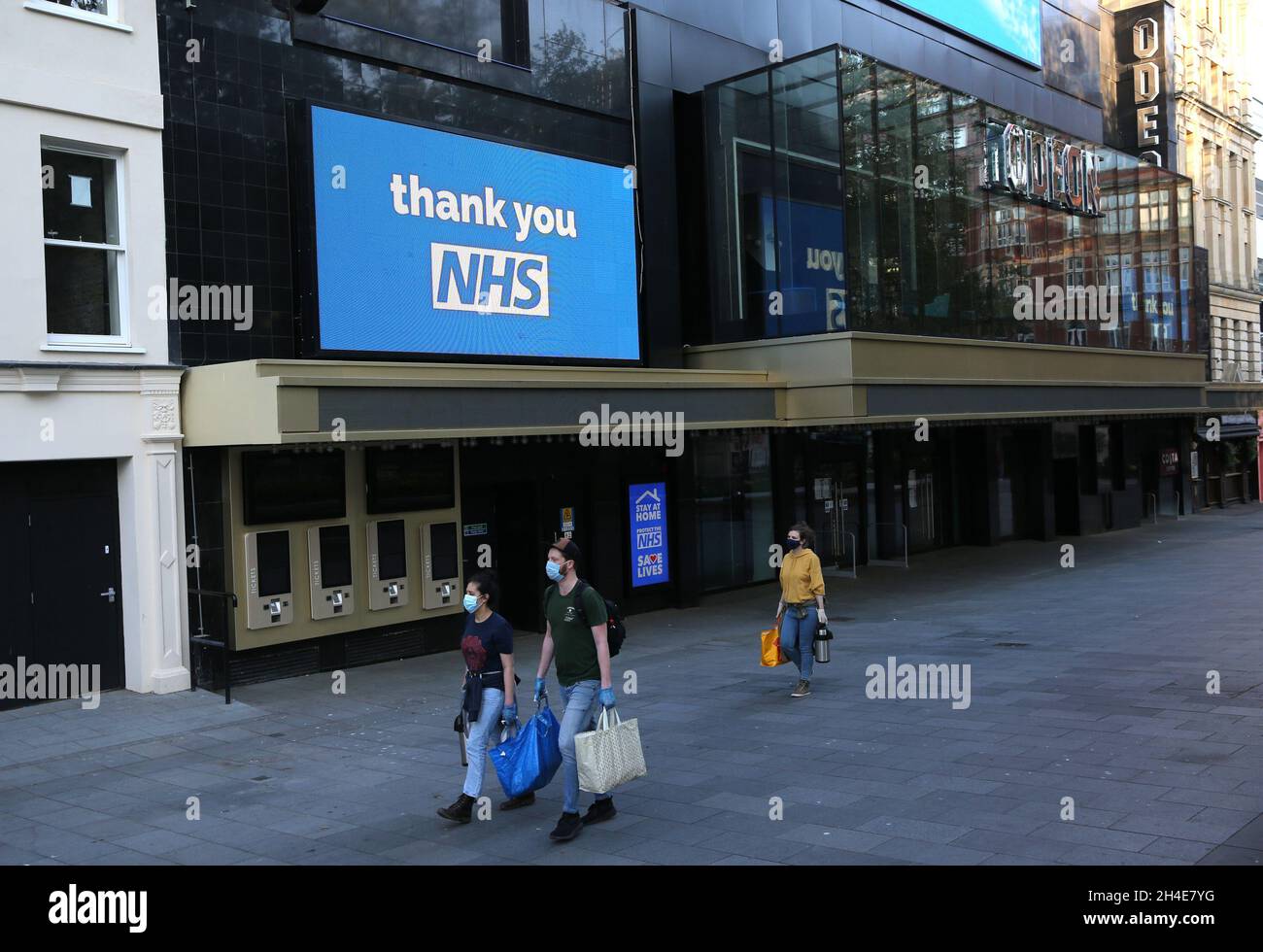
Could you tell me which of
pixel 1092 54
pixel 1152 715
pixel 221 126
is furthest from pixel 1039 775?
pixel 1092 54

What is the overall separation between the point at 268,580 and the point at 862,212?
10.2 meters

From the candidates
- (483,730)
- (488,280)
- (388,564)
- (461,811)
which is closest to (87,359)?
(388,564)

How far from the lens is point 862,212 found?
56.7 ft

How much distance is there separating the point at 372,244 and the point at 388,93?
7.01 ft

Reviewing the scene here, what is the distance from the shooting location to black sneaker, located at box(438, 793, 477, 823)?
25.1 feet

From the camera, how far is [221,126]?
42.5ft

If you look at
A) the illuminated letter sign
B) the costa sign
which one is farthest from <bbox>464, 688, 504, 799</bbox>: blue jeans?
the illuminated letter sign

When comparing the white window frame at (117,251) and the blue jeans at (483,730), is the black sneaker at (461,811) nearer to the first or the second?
the blue jeans at (483,730)

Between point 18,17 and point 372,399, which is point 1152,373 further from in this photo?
point 18,17

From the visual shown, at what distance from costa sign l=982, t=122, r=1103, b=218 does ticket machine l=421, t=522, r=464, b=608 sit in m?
11.8

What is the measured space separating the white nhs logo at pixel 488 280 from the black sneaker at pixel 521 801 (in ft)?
25.8

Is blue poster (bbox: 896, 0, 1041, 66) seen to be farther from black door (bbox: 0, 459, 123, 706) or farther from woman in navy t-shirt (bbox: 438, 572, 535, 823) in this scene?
woman in navy t-shirt (bbox: 438, 572, 535, 823)

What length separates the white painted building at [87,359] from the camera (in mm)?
11367

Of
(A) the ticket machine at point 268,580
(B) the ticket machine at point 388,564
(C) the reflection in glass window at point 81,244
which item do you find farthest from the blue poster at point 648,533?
(C) the reflection in glass window at point 81,244
